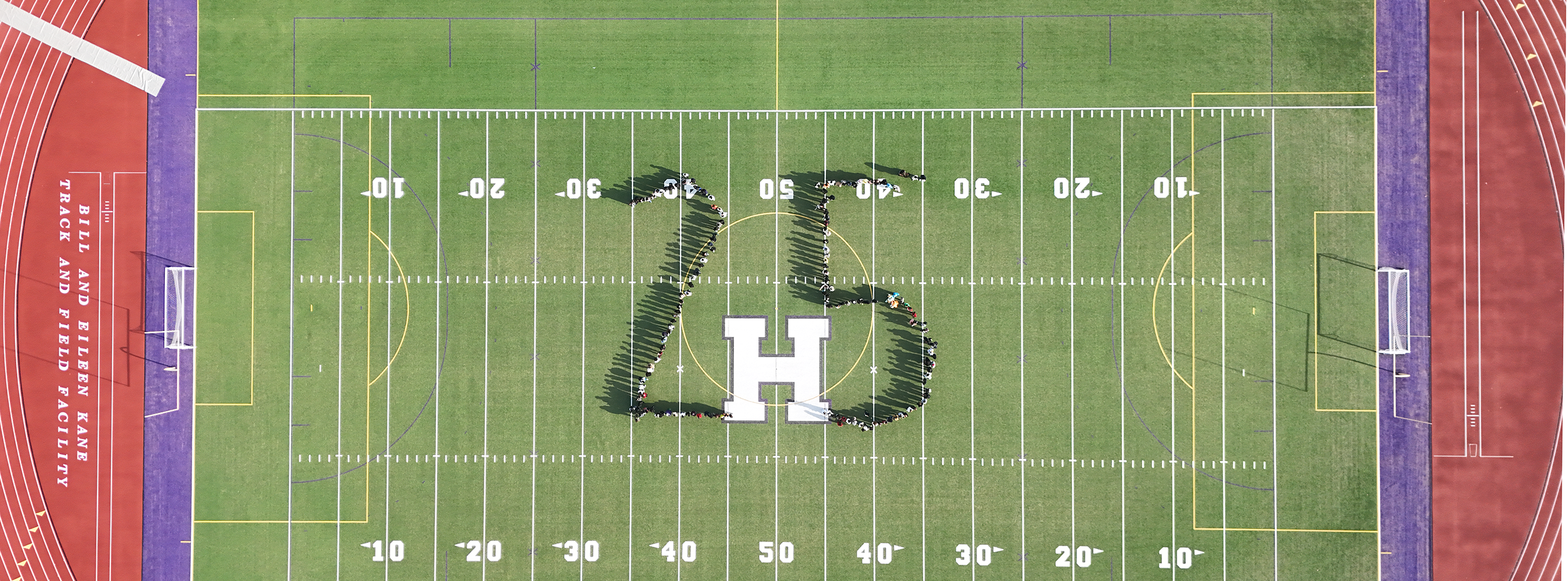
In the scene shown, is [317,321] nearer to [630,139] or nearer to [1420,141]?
[630,139]

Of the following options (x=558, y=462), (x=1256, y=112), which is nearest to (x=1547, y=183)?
(x=1256, y=112)

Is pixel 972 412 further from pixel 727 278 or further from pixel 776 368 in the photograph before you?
pixel 727 278

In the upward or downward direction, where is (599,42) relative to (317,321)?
upward

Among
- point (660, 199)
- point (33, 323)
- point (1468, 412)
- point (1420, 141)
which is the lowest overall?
point (1468, 412)

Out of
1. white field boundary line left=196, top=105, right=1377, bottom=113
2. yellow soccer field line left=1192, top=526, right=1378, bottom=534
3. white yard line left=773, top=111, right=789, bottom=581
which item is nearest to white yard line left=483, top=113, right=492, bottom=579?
white field boundary line left=196, top=105, right=1377, bottom=113

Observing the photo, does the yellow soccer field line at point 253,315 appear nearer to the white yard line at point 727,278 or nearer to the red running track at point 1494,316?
the white yard line at point 727,278

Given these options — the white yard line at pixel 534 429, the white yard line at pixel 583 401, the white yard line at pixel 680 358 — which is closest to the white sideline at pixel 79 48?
the white yard line at pixel 534 429
